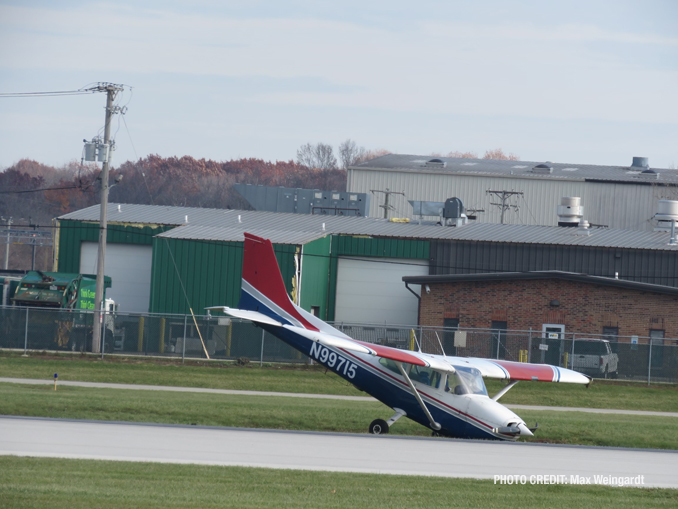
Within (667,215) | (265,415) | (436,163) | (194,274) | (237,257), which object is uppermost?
(436,163)

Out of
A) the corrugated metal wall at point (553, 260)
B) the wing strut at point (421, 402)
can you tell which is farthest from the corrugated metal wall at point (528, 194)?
the wing strut at point (421, 402)

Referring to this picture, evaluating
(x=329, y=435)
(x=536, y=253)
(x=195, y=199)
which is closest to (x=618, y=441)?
(x=329, y=435)

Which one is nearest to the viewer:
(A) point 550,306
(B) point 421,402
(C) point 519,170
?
(B) point 421,402

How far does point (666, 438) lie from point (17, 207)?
96.4 meters

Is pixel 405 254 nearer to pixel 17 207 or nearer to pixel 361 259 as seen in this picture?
pixel 361 259

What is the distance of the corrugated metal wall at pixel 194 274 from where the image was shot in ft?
126

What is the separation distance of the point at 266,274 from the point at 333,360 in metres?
3.81

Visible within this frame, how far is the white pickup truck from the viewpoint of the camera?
32.6m

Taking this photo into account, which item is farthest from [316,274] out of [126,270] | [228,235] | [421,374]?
[421,374]

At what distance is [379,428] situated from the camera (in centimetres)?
1839

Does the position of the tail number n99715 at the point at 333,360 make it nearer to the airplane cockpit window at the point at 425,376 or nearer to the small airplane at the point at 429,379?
the small airplane at the point at 429,379

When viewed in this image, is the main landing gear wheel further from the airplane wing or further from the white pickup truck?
the white pickup truck

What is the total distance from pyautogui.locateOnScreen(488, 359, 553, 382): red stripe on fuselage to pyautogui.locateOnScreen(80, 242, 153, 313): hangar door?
91.1 feet

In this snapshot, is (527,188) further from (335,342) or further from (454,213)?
(335,342)
